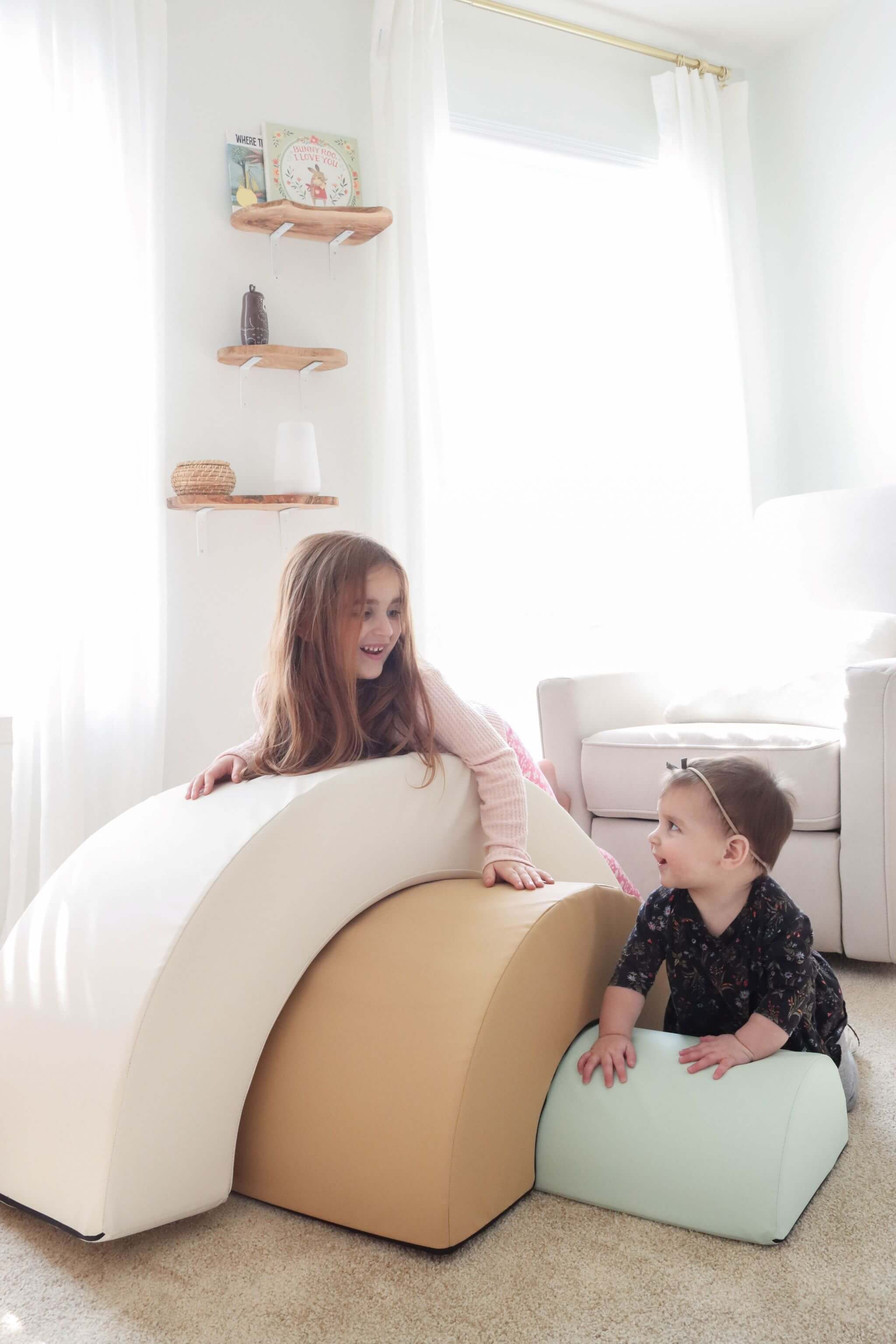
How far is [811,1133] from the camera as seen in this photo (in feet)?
4.26

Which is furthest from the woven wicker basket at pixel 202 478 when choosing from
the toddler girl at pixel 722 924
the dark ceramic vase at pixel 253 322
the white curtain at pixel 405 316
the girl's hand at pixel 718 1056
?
the girl's hand at pixel 718 1056

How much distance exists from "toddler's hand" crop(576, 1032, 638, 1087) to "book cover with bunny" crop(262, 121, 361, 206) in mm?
2413

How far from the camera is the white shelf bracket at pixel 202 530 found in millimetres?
2912

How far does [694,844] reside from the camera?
58.4 inches

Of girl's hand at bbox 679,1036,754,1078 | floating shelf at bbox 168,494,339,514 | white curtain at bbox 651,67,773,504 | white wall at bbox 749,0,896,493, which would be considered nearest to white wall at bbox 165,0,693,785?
floating shelf at bbox 168,494,339,514

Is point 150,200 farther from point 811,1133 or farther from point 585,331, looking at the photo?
point 811,1133

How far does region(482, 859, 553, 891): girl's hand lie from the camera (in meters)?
1.55

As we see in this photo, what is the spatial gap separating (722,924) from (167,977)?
28.8 inches

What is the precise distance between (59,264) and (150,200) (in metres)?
0.30

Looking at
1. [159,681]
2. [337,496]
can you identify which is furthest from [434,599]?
[159,681]

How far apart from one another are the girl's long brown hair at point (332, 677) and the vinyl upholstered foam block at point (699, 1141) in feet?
1.61

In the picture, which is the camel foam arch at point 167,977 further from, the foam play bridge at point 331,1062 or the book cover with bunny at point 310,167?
the book cover with bunny at point 310,167

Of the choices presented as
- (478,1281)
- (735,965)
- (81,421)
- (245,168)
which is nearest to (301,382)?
(245,168)

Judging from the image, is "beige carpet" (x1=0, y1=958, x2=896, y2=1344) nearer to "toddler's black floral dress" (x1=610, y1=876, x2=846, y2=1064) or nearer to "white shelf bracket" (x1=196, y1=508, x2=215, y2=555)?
"toddler's black floral dress" (x1=610, y1=876, x2=846, y2=1064)
